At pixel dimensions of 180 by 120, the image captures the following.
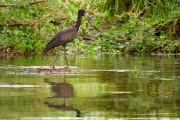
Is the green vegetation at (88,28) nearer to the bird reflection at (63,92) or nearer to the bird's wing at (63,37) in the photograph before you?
the bird's wing at (63,37)

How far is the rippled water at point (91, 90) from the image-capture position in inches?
435

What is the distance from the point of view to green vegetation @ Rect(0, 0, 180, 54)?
25250 mm

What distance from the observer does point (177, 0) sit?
99.1ft

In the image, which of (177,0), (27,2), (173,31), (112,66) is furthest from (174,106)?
(177,0)

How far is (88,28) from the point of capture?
98.9 ft

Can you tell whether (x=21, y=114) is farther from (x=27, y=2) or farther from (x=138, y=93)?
(x=27, y=2)

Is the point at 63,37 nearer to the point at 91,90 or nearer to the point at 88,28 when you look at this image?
the point at 91,90

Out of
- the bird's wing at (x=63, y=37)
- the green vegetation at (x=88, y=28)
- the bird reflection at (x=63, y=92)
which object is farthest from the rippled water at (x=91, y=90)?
the green vegetation at (x=88, y=28)

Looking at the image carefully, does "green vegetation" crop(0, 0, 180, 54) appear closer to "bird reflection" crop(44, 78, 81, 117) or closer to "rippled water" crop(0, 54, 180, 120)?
"rippled water" crop(0, 54, 180, 120)

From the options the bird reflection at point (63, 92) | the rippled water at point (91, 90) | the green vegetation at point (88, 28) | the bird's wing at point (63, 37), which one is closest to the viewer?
the rippled water at point (91, 90)

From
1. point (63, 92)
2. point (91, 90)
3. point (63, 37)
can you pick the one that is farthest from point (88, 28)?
point (63, 92)

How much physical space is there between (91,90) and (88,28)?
1603cm

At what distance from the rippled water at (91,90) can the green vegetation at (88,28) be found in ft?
10.3

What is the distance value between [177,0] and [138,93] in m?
17.0
